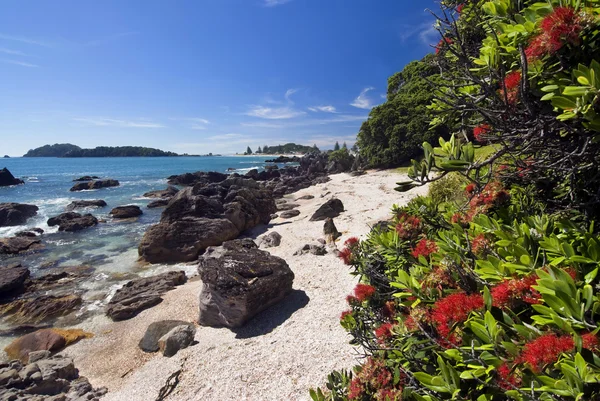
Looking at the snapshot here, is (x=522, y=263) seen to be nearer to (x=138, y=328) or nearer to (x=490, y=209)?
(x=490, y=209)

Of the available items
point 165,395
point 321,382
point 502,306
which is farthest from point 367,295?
point 165,395

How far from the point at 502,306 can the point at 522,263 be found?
0.97 feet

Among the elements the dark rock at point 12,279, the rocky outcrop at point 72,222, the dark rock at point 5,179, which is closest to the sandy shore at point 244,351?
the dark rock at point 12,279

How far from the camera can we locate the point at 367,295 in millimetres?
3584

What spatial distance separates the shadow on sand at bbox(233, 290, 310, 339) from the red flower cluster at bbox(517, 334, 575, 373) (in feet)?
21.1

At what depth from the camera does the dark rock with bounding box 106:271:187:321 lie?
996 centimetres

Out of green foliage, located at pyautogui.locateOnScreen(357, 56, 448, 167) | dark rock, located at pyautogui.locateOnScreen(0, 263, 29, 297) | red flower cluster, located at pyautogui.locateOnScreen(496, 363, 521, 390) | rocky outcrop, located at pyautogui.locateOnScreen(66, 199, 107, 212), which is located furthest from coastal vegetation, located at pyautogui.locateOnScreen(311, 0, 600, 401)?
rocky outcrop, located at pyautogui.locateOnScreen(66, 199, 107, 212)

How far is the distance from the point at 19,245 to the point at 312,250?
65.3 ft

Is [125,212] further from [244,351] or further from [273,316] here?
[244,351]

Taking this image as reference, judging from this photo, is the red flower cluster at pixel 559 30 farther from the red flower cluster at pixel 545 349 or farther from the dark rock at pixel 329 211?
the dark rock at pixel 329 211

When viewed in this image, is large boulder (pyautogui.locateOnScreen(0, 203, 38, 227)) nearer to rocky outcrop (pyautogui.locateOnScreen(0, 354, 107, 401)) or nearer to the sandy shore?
the sandy shore

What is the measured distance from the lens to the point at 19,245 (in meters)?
18.6

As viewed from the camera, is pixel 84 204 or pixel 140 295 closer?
pixel 140 295

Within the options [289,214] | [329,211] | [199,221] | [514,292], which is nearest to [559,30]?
[514,292]
